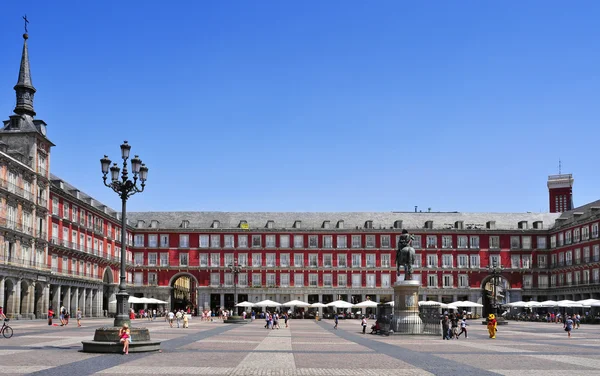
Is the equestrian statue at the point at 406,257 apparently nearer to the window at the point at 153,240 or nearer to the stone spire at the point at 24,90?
the stone spire at the point at 24,90

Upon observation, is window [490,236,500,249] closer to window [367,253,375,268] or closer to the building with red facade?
the building with red facade

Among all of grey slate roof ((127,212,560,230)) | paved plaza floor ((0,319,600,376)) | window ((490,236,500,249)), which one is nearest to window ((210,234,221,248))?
grey slate roof ((127,212,560,230))

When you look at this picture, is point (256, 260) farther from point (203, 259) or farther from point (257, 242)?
point (203, 259)

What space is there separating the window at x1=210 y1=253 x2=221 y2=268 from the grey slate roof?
4.64 meters

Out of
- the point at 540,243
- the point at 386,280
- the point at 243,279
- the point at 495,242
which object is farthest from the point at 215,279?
the point at 540,243

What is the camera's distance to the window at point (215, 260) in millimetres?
97000

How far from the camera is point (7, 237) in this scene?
59094 mm

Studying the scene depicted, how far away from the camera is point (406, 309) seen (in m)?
41.1

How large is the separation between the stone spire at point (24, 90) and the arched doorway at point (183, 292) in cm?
3620

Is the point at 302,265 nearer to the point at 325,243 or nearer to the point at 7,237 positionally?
the point at 325,243

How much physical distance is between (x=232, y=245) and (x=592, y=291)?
151 ft

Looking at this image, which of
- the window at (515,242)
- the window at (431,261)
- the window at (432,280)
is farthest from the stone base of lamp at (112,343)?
the window at (515,242)

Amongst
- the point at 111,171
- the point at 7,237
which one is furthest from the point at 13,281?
the point at 111,171

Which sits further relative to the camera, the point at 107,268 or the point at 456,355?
the point at 107,268
